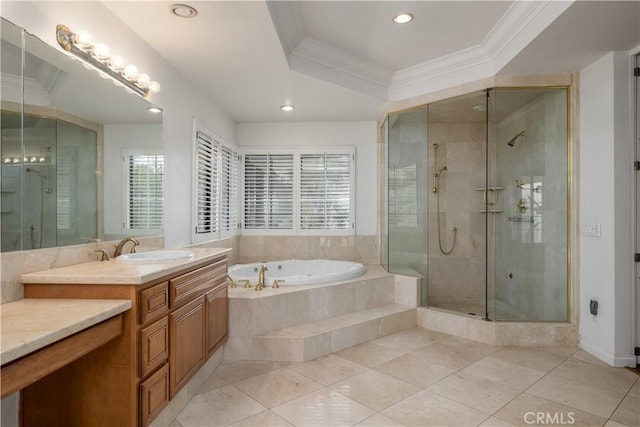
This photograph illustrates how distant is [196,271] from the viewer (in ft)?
7.13

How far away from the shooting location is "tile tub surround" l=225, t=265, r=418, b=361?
2.82 m

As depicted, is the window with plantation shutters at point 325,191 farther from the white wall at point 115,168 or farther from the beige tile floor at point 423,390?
the white wall at point 115,168

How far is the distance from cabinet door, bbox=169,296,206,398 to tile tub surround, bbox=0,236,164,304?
0.60 metres

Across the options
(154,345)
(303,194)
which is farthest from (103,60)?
(303,194)

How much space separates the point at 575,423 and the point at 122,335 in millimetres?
2405

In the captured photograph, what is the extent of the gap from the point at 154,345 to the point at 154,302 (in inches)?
8.2

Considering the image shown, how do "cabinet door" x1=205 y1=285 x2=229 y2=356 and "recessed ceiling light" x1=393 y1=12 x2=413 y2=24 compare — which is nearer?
"cabinet door" x1=205 y1=285 x2=229 y2=356

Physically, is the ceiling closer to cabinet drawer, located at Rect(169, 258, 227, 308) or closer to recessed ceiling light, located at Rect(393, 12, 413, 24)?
recessed ceiling light, located at Rect(393, 12, 413, 24)

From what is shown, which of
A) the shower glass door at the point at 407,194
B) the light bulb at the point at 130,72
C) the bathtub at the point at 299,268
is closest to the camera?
the light bulb at the point at 130,72

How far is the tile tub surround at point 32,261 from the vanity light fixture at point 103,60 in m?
1.02

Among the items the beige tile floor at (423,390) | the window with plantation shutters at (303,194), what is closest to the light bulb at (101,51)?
the beige tile floor at (423,390)

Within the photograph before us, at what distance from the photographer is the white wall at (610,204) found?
2654 mm

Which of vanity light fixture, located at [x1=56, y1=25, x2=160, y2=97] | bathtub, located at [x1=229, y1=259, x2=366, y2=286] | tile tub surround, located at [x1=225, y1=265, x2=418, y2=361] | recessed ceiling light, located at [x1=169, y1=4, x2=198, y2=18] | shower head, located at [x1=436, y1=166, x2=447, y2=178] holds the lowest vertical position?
tile tub surround, located at [x1=225, y1=265, x2=418, y2=361]

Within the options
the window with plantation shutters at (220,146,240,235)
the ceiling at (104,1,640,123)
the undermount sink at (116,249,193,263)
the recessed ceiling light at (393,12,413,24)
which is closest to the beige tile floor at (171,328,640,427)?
the undermount sink at (116,249,193,263)
